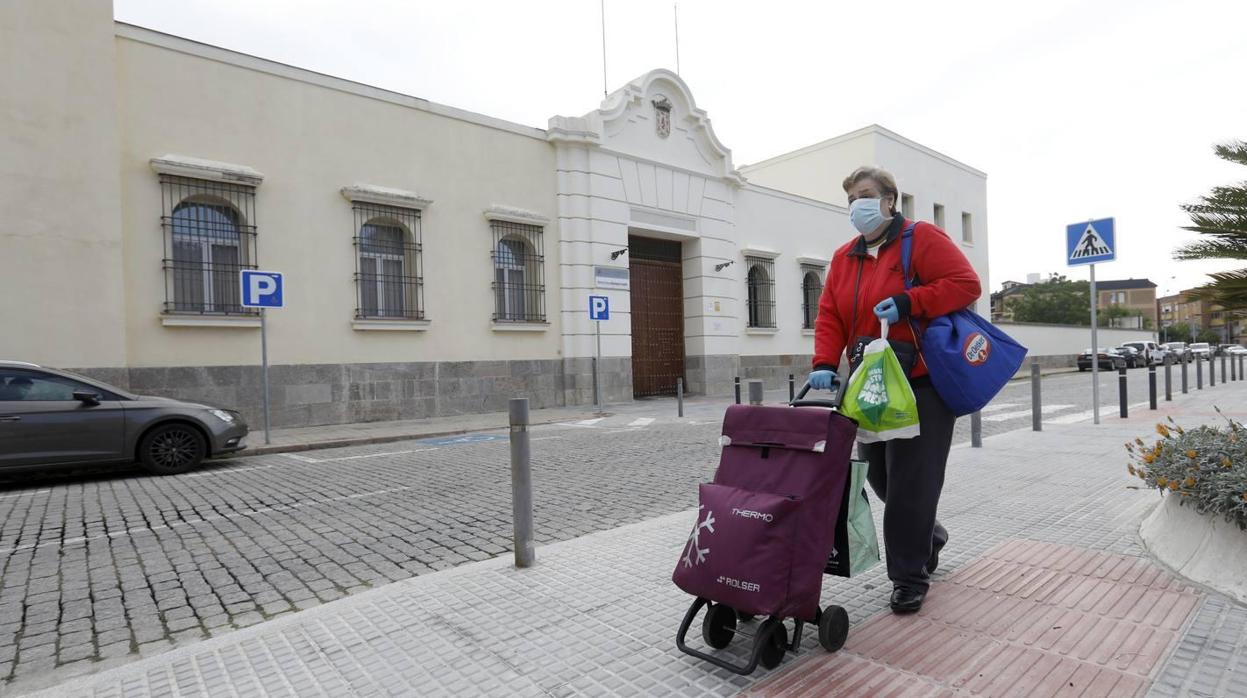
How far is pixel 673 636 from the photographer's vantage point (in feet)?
9.25

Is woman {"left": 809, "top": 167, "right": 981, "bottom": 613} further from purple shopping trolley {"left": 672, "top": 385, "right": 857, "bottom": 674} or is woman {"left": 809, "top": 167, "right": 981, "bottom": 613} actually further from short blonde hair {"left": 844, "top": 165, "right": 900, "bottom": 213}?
purple shopping trolley {"left": 672, "top": 385, "right": 857, "bottom": 674}

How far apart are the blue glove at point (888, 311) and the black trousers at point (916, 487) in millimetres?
318

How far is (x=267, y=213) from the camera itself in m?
12.4

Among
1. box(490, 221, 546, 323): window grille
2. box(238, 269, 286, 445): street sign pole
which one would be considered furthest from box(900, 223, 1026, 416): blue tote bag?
box(490, 221, 546, 323): window grille

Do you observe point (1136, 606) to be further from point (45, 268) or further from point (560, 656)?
point (45, 268)

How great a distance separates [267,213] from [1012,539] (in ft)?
41.5

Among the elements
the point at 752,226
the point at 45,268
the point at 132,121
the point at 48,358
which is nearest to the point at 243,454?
the point at 48,358

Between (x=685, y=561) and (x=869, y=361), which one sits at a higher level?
(x=869, y=361)

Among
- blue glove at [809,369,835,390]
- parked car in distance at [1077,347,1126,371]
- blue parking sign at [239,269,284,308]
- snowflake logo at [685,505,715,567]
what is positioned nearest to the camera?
snowflake logo at [685,505,715,567]

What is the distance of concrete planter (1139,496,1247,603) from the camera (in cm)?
307

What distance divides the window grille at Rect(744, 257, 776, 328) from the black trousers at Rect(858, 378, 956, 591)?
19.0m

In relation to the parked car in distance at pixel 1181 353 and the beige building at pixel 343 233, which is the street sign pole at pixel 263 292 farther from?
the parked car in distance at pixel 1181 353

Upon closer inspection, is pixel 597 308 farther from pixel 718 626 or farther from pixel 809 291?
pixel 718 626

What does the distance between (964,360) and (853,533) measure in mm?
861
